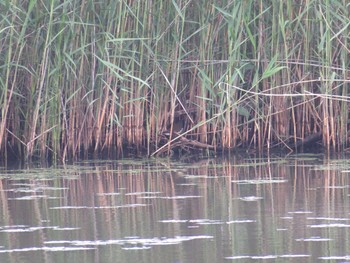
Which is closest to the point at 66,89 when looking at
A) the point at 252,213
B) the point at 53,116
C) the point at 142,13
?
the point at 53,116

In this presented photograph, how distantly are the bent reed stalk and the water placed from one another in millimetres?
376

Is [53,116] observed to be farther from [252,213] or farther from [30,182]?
[252,213]

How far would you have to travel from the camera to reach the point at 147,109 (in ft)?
28.8

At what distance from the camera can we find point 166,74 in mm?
8602

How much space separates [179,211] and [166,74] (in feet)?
9.71

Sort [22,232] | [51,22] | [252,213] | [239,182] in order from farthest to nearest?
1. [51,22]
2. [239,182]
3. [252,213]
4. [22,232]

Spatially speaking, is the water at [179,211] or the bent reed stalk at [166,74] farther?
the bent reed stalk at [166,74]

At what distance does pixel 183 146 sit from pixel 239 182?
6.67 feet

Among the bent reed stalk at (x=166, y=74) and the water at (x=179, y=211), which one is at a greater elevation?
the bent reed stalk at (x=166, y=74)

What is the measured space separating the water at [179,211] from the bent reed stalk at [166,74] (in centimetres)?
38

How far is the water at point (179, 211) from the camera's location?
4613 millimetres

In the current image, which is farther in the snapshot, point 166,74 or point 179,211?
point 166,74

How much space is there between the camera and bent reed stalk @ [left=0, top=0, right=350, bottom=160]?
8.27m

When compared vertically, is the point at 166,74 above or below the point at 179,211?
above
